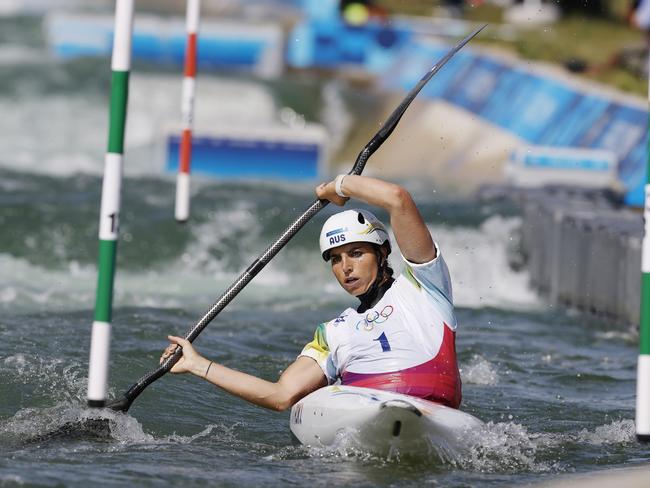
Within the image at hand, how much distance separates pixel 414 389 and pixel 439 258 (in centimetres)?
57

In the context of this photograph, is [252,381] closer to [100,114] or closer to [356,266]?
[356,266]

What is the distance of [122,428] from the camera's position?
22.0 ft

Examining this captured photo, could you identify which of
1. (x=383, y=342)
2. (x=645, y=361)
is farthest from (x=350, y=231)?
(x=645, y=361)

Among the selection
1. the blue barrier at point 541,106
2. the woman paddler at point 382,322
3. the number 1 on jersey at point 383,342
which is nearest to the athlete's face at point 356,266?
the woman paddler at point 382,322

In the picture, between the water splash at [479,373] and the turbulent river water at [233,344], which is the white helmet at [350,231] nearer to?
the turbulent river water at [233,344]

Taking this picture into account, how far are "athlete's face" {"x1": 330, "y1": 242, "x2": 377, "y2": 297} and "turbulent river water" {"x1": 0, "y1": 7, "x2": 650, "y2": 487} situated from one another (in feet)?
2.22

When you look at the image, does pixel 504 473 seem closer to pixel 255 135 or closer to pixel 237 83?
pixel 255 135

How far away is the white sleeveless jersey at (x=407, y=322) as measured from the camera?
6.21m

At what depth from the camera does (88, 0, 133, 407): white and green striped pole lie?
18.3ft

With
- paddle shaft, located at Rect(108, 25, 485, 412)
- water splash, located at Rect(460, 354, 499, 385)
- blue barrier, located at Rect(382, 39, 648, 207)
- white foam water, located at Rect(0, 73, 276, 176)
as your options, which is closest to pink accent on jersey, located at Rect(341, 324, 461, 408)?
paddle shaft, located at Rect(108, 25, 485, 412)

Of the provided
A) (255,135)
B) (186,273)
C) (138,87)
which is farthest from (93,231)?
(138,87)

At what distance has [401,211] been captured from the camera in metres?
6.00

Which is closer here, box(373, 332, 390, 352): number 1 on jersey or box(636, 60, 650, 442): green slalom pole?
box(636, 60, 650, 442): green slalom pole

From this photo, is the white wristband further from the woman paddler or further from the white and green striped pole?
the white and green striped pole
